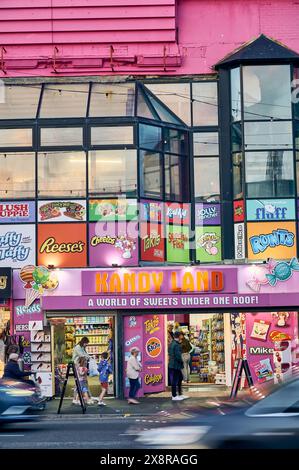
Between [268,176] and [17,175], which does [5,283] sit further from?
[268,176]

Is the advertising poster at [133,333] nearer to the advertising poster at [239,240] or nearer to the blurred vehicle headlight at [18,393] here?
the advertising poster at [239,240]

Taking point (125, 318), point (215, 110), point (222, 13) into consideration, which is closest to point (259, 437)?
point (125, 318)

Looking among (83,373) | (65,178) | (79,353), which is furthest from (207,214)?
(83,373)

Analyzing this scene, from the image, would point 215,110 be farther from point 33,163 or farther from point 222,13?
point 33,163

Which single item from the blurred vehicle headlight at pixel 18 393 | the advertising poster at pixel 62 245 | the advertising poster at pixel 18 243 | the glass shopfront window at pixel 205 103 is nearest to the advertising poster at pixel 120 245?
the advertising poster at pixel 62 245

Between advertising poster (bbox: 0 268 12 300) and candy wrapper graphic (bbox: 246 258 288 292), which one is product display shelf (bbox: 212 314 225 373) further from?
advertising poster (bbox: 0 268 12 300)

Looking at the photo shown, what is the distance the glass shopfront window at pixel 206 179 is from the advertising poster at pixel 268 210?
3.68 ft

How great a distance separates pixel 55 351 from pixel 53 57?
8771 mm

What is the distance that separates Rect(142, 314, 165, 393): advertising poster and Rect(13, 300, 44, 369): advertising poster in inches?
119

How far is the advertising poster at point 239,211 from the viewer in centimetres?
2641

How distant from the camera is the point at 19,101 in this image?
87.5 ft

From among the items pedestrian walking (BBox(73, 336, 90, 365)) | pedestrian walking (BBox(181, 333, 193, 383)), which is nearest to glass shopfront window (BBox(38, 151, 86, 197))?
pedestrian walking (BBox(73, 336, 90, 365))

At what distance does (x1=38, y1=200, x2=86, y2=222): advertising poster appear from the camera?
25.7 meters

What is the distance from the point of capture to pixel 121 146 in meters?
25.7
